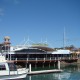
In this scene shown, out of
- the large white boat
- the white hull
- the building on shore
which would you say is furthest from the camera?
the building on shore

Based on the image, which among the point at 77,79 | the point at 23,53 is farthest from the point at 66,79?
the point at 23,53

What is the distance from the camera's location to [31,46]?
279 ft

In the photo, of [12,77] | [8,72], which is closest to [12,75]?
[12,77]

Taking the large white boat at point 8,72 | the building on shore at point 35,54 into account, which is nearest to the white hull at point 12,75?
the large white boat at point 8,72

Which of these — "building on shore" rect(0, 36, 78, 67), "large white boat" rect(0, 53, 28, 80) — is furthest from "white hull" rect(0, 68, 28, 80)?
"building on shore" rect(0, 36, 78, 67)

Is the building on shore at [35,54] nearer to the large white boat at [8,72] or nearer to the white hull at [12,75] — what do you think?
the white hull at [12,75]

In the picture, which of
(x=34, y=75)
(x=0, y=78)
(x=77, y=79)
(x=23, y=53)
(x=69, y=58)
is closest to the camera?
(x=0, y=78)

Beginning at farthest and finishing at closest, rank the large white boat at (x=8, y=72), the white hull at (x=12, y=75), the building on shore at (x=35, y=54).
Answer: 1. the building on shore at (x=35, y=54)
2. the large white boat at (x=8, y=72)
3. the white hull at (x=12, y=75)

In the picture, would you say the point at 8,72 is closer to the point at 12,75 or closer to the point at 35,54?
the point at 12,75

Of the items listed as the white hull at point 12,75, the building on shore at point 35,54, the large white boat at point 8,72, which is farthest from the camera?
the building on shore at point 35,54

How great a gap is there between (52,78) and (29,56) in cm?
3043

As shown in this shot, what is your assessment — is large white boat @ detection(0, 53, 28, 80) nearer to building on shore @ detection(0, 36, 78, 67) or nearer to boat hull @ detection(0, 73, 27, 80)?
boat hull @ detection(0, 73, 27, 80)

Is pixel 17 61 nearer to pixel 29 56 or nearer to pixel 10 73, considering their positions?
pixel 29 56

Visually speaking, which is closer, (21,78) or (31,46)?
(21,78)
